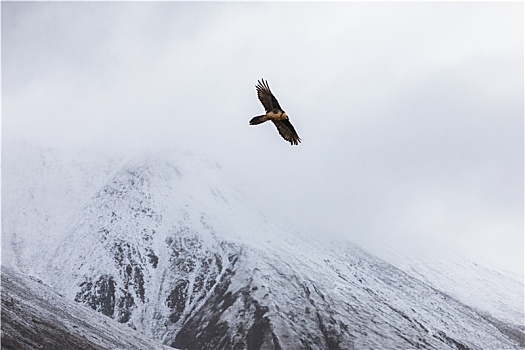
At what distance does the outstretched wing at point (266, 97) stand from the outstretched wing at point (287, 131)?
69 centimetres

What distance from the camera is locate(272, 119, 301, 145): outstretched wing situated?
87.0ft

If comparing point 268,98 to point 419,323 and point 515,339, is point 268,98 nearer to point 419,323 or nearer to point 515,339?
point 419,323

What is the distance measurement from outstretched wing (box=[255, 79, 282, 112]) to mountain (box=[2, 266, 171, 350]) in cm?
4478

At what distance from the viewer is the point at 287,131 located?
26.8 metres

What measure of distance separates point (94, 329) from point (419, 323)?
116954 millimetres

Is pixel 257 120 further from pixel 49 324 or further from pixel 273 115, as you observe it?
pixel 49 324

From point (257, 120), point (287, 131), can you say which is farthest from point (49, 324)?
point (257, 120)

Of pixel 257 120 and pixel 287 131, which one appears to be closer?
pixel 257 120

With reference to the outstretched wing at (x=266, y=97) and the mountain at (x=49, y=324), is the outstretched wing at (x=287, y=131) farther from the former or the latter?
the mountain at (x=49, y=324)

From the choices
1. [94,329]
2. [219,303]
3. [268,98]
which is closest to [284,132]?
[268,98]

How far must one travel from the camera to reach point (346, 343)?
15462 cm

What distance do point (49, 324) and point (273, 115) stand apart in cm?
5881

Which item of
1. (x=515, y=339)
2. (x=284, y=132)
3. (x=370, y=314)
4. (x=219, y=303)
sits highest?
(x=515, y=339)

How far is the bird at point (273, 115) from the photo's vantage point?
25672mm
